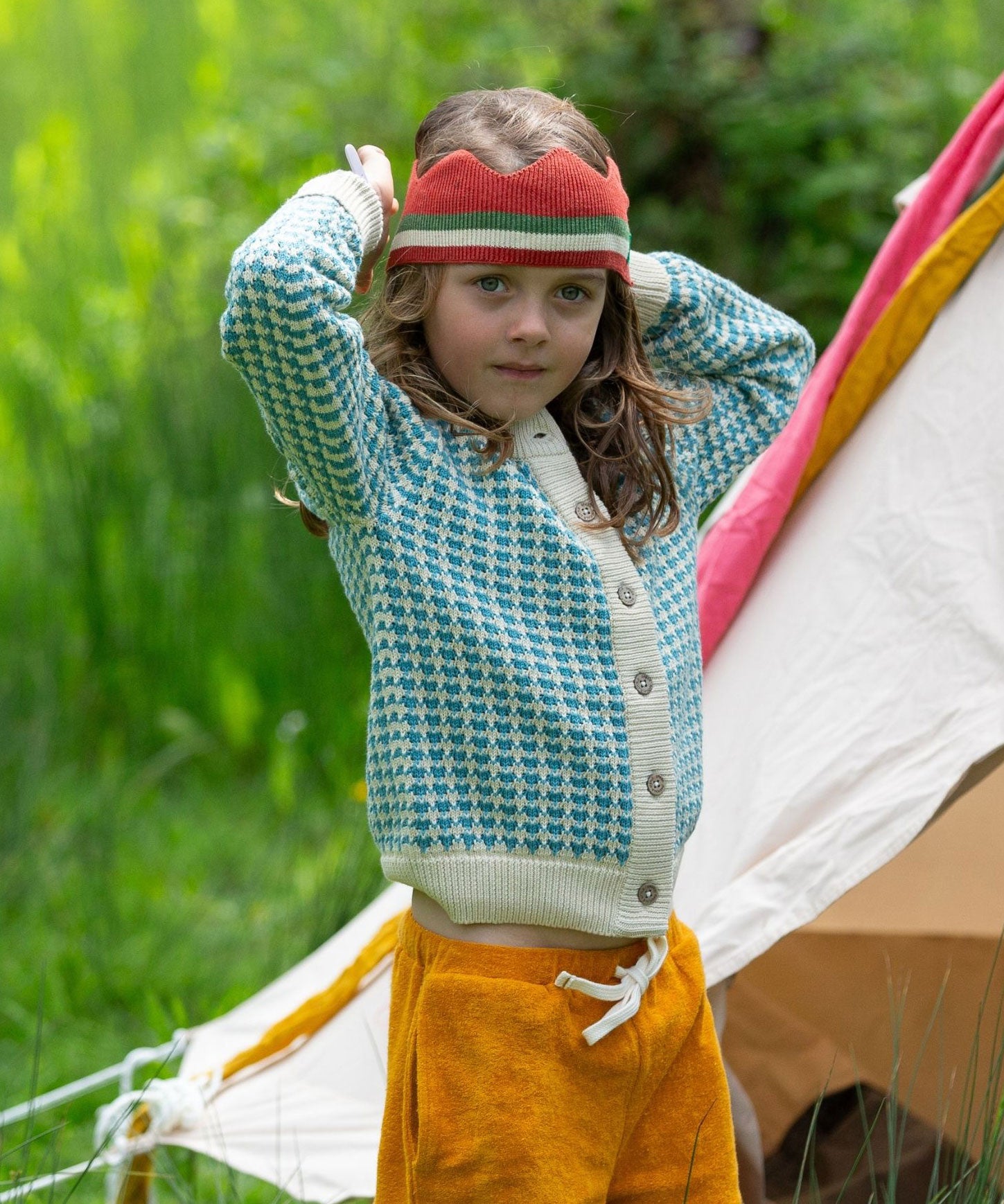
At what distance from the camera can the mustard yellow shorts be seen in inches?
52.6

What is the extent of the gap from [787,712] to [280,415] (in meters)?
0.85

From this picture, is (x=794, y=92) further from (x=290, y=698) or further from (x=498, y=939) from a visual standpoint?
(x=498, y=939)

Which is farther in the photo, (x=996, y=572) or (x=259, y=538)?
(x=259, y=538)

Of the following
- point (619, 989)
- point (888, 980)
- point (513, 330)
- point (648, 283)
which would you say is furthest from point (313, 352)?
point (888, 980)

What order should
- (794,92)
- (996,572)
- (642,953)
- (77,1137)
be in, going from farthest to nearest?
(794,92), (77,1137), (996,572), (642,953)

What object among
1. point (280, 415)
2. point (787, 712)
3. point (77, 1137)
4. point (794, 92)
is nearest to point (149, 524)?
point (77, 1137)

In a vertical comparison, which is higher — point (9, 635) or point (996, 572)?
point (996, 572)

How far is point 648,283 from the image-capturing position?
1.59 metres

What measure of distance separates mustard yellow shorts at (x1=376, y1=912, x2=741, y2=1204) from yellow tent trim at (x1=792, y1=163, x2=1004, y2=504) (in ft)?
2.89

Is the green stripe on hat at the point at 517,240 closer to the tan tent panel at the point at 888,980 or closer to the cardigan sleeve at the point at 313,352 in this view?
the cardigan sleeve at the point at 313,352

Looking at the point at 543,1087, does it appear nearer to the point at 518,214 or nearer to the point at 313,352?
the point at 313,352

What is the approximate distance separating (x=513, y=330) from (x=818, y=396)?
2.51 feet

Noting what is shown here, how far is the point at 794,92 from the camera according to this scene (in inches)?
188

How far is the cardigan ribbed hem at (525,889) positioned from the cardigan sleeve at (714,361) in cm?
44
